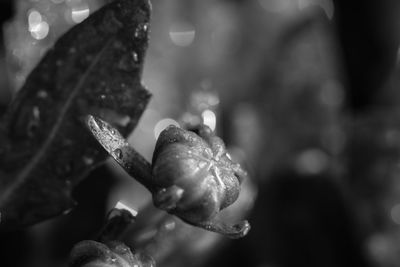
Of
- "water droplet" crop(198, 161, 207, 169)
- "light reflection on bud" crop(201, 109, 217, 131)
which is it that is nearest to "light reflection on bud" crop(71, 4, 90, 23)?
"light reflection on bud" crop(201, 109, 217, 131)

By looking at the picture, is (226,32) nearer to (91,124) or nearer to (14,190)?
(14,190)

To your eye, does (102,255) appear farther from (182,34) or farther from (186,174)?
(182,34)

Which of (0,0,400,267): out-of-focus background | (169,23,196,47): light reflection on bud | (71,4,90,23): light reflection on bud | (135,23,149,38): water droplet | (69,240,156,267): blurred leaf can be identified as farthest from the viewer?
(169,23,196,47): light reflection on bud

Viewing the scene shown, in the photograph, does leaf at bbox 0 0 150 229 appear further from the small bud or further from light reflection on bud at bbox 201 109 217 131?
light reflection on bud at bbox 201 109 217 131

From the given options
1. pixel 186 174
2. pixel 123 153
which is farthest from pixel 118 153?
pixel 186 174

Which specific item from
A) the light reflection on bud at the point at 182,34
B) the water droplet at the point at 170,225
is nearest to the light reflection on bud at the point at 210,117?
the light reflection on bud at the point at 182,34

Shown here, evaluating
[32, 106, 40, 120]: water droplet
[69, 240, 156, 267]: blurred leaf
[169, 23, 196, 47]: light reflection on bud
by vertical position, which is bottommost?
[169, 23, 196, 47]: light reflection on bud
